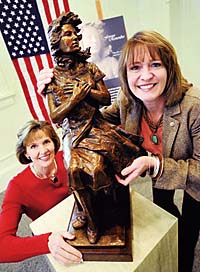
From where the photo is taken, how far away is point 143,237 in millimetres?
917

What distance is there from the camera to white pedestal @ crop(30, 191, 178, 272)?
857 millimetres

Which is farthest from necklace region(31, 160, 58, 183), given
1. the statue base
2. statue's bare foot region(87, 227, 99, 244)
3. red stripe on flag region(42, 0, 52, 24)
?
red stripe on flag region(42, 0, 52, 24)

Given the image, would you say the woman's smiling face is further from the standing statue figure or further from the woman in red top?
the woman in red top

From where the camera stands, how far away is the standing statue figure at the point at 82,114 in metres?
0.71

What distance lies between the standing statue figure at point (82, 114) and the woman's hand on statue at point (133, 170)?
2 cm

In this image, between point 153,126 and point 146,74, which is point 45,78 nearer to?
point 146,74

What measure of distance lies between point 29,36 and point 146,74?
1772 mm

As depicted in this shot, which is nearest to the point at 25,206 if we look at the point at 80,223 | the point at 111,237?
the point at 80,223

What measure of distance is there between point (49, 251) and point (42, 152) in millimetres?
453

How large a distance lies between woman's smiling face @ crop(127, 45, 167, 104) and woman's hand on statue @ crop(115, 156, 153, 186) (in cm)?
26

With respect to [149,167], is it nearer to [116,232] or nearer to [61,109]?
[116,232]

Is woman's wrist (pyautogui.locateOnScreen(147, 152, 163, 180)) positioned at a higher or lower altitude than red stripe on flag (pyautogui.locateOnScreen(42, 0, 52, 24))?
lower

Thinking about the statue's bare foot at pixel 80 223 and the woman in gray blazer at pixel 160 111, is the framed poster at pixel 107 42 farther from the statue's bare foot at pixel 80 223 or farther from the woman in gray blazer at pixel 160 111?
the statue's bare foot at pixel 80 223

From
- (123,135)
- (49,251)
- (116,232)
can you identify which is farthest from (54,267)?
(123,135)
